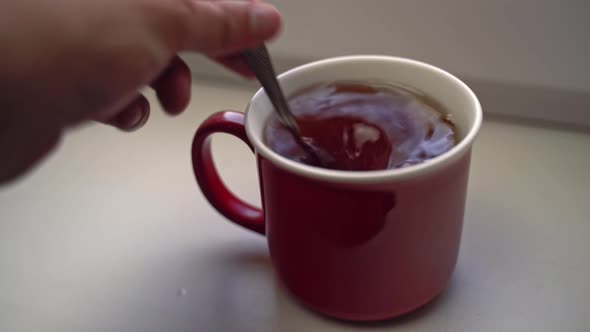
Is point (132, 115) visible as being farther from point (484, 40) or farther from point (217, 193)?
point (484, 40)

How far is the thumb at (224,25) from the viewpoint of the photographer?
286mm

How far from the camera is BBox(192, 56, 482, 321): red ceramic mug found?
322 millimetres

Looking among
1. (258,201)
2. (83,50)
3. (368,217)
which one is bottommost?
(258,201)

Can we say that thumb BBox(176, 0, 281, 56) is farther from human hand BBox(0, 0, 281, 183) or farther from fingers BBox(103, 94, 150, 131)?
fingers BBox(103, 94, 150, 131)

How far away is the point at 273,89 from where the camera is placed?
363mm

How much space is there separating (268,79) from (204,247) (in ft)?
0.52

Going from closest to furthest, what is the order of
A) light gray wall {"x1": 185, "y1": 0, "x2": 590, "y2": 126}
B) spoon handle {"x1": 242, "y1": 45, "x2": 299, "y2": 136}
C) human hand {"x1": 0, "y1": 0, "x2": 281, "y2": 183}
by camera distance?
human hand {"x1": 0, "y1": 0, "x2": 281, "y2": 183} → spoon handle {"x1": 242, "y1": 45, "x2": 299, "y2": 136} → light gray wall {"x1": 185, "y1": 0, "x2": 590, "y2": 126}

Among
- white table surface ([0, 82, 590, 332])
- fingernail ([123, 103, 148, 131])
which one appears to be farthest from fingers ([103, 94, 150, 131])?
white table surface ([0, 82, 590, 332])

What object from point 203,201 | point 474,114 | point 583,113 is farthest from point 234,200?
point 583,113

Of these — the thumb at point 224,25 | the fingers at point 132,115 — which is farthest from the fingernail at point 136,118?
the thumb at point 224,25

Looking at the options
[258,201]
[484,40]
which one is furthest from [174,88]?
[484,40]

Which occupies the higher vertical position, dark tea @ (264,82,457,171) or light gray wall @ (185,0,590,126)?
dark tea @ (264,82,457,171)

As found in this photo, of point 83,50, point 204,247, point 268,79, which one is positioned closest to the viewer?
point 83,50

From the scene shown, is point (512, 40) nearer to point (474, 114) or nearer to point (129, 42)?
point (474, 114)
